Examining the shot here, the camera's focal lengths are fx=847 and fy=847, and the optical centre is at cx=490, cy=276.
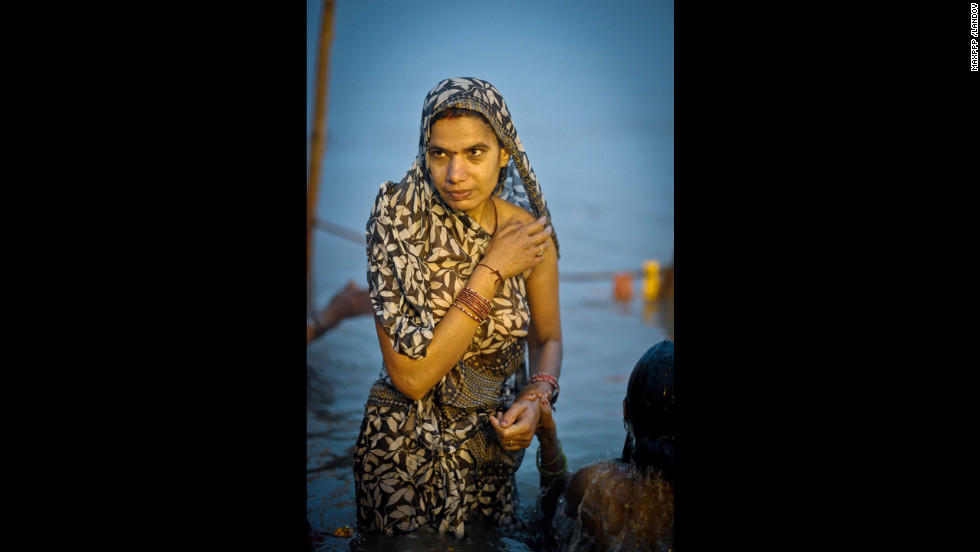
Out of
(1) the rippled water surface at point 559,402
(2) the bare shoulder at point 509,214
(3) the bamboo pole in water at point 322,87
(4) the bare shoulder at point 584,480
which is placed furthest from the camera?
(3) the bamboo pole in water at point 322,87

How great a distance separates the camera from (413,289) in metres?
2.60

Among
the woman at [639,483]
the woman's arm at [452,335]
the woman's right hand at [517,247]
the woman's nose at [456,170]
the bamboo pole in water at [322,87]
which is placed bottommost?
the woman at [639,483]

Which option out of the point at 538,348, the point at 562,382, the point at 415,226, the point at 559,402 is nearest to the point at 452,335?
the point at 415,226

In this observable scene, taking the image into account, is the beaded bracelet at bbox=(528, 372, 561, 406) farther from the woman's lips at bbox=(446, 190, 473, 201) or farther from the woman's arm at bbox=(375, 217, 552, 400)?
the woman's lips at bbox=(446, 190, 473, 201)

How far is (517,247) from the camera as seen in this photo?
2719 millimetres

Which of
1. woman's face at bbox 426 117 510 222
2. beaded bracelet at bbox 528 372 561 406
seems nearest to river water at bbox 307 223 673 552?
beaded bracelet at bbox 528 372 561 406

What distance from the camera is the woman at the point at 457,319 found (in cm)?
259

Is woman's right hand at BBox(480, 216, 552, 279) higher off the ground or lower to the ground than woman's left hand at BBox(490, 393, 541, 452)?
higher

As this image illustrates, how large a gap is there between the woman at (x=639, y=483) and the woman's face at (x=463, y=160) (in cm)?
76

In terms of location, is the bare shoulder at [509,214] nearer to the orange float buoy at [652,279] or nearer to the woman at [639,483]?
the woman at [639,483]

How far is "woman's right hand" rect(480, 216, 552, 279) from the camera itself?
106 inches

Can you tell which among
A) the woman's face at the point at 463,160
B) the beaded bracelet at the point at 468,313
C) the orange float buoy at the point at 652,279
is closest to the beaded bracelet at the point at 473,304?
the beaded bracelet at the point at 468,313

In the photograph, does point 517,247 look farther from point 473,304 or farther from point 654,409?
point 654,409
